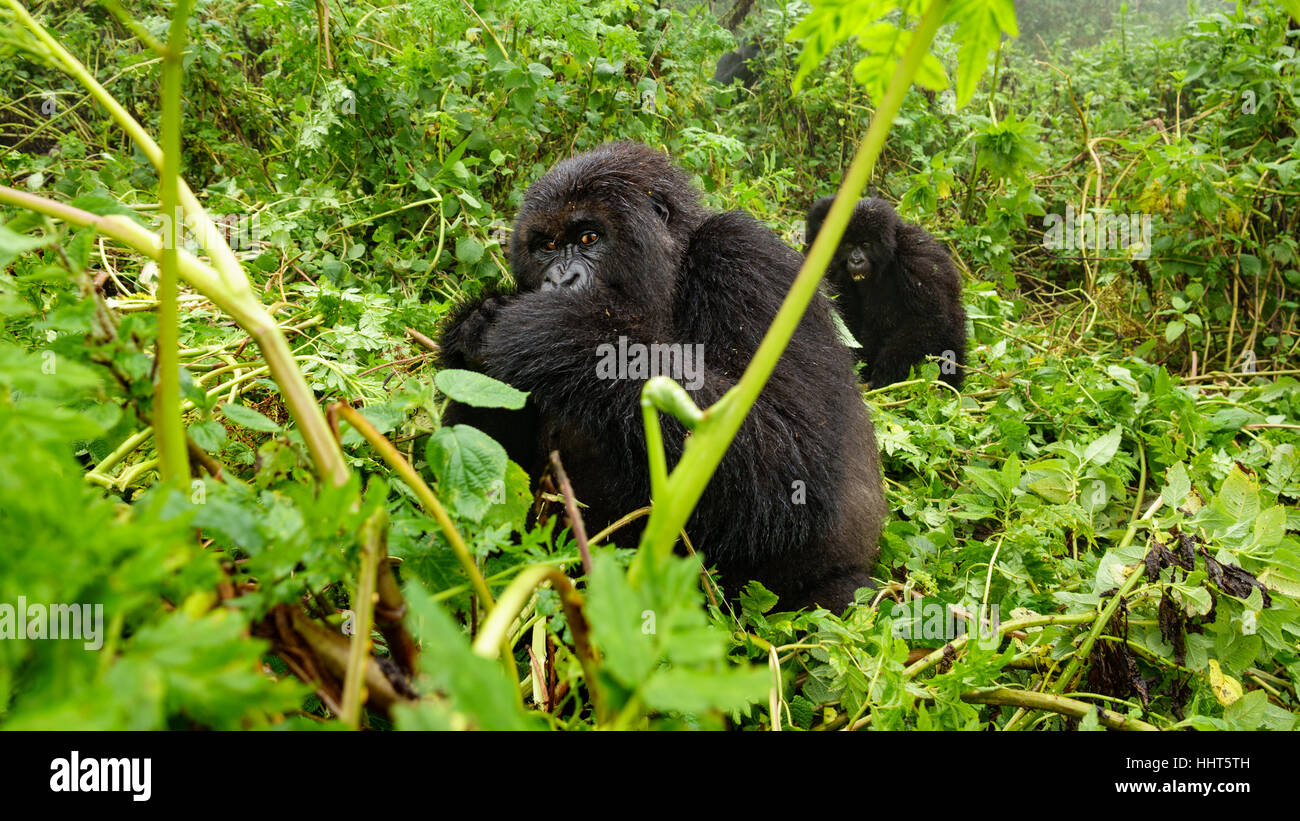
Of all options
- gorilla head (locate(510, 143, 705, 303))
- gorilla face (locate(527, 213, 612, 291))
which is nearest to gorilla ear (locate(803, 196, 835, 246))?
gorilla head (locate(510, 143, 705, 303))

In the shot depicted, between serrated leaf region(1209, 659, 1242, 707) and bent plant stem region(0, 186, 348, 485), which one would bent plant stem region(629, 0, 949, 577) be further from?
serrated leaf region(1209, 659, 1242, 707)

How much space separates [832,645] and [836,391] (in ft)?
3.06

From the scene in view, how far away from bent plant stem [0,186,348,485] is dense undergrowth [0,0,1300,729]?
28 mm

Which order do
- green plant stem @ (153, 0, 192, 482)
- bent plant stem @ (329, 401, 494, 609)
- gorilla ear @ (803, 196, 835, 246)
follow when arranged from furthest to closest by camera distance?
gorilla ear @ (803, 196, 835, 246) → bent plant stem @ (329, 401, 494, 609) → green plant stem @ (153, 0, 192, 482)

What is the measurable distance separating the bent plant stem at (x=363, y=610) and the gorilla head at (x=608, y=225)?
181 cm

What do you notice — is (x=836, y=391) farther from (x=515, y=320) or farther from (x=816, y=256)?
(x=816, y=256)

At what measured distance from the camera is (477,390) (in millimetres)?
1247

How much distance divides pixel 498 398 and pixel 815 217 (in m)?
4.85

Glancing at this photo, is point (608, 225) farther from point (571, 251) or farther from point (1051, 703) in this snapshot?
point (1051, 703)

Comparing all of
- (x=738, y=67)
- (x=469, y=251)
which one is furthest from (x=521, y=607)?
(x=738, y=67)

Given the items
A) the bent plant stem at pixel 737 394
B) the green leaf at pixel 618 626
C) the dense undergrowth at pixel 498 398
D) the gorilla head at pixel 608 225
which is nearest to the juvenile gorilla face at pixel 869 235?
the dense undergrowth at pixel 498 398

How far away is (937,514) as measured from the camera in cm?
285

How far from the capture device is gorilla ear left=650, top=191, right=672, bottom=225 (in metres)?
2.89
